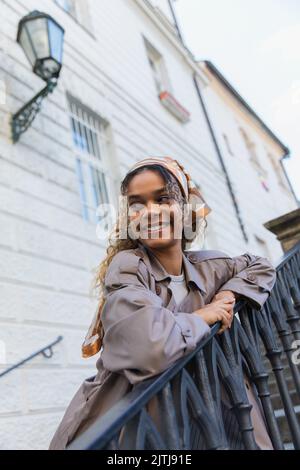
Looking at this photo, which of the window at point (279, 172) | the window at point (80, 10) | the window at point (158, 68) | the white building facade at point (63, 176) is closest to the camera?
the white building facade at point (63, 176)

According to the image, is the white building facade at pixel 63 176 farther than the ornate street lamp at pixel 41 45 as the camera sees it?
No

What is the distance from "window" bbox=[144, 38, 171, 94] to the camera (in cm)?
918

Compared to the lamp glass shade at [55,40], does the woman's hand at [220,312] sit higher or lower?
lower

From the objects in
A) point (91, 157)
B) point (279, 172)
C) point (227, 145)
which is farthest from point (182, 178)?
point (279, 172)

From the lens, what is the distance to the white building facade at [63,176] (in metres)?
3.23

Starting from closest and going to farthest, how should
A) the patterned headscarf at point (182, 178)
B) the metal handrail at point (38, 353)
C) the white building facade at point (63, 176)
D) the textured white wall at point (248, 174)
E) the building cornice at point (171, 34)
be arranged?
the patterned headscarf at point (182, 178) < the metal handrail at point (38, 353) < the white building facade at point (63, 176) < the building cornice at point (171, 34) < the textured white wall at point (248, 174)

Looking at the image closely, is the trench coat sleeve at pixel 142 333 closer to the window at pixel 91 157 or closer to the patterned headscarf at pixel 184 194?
the patterned headscarf at pixel 184 194

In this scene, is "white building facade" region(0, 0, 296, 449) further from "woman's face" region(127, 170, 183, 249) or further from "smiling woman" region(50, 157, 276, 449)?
"woman's face" region(127, 170, 183, 249)

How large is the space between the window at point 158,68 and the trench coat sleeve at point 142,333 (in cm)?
857

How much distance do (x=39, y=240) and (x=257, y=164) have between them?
11613 mm

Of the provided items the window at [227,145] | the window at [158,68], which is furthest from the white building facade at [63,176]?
the window at [227,145]

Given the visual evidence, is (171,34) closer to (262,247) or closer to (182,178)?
(262,247)

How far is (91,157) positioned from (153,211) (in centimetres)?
410
